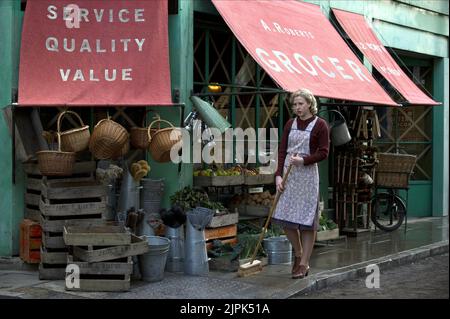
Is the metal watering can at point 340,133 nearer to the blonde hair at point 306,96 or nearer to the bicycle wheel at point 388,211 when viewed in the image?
the bicycle wheel at point 388,211

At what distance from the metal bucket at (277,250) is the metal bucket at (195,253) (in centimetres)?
99

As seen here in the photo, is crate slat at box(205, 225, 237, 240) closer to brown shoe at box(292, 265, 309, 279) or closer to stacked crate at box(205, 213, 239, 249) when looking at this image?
stacked crate at box(205, 213, 239, 249)

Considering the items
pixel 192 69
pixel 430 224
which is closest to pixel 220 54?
pixel 192 69

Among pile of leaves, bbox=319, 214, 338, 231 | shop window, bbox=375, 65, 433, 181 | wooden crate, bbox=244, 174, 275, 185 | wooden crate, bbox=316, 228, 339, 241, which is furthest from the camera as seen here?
shop window, bbox=375, 65, 433, 181

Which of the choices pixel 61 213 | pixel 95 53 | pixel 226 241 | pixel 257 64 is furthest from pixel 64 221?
pixel 257 64

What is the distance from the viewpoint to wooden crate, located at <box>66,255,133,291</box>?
278 inches

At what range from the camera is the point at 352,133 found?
11.4m

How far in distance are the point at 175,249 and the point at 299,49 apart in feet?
10.4

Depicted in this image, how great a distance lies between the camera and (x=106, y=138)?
25.5 ft

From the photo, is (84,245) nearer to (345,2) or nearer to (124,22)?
(124,22)

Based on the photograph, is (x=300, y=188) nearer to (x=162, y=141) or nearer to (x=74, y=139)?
(x=162, y=141)

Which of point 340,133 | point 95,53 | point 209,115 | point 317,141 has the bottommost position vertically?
point 317,141

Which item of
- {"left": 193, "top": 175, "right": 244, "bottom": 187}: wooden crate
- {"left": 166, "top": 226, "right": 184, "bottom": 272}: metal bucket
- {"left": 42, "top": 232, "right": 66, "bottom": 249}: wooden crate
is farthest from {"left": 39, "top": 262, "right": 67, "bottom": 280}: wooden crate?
{"left": 193, "top": 175, "right": 244, "bottom": 187}: wooden crate
